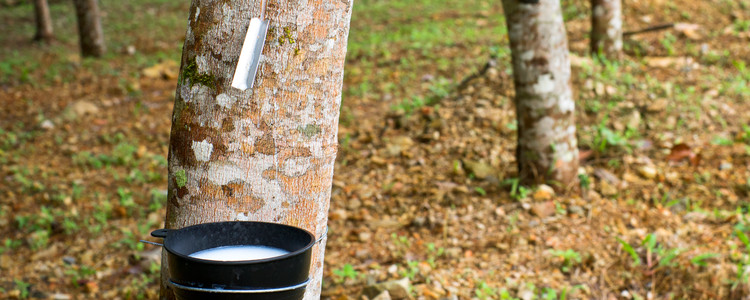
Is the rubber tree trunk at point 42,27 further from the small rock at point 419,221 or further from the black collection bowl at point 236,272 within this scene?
the black collection bowl at point 236,272

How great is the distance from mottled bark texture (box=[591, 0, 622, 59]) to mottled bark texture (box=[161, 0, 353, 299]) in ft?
15.3

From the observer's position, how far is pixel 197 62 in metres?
1.72

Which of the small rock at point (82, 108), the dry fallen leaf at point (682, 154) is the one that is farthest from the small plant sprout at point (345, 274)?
the small rock at point (82, 108)

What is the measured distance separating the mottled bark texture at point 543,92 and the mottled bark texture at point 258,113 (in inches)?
96.0

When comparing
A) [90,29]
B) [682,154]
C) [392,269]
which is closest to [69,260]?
[392,269]

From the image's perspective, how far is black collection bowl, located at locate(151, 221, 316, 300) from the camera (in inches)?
54.4

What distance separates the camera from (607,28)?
18.8ft

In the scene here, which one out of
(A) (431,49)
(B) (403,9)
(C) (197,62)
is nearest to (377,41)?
(A) (431,49)

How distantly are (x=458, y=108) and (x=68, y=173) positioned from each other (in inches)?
133

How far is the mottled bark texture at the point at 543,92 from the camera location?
12.7 feet

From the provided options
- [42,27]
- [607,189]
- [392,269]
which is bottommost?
[392,269]

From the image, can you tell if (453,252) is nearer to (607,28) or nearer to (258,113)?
(258,113)

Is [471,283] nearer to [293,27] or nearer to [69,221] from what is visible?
[293,27]

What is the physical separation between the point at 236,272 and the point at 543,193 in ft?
9.60
